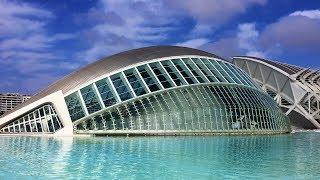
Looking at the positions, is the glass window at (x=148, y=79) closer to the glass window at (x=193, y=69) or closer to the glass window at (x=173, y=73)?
the glass window at (x=173, y=73)

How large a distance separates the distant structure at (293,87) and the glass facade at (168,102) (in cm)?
4542

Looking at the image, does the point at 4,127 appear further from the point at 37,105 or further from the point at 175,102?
the point at 175,102

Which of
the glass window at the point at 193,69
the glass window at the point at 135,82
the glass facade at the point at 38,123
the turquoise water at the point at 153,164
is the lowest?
the turquoise water at the point at 153,164

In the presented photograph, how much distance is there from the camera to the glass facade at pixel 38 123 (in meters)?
42.6

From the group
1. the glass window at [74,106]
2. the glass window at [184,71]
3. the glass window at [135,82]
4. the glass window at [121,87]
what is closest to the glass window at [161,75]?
the glass window at [184,71]

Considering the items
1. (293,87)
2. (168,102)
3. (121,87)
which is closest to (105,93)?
(121,87)

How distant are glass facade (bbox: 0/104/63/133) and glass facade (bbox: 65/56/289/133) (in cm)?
200

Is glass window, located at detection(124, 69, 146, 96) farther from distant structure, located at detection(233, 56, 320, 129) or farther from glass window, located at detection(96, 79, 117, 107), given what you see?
distant structure, located at detection(233, 56, 320, 129)

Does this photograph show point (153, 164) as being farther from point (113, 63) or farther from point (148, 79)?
point (113, 63)

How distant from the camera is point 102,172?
17.2 m

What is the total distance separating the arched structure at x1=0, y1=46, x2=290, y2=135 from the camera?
41.2m

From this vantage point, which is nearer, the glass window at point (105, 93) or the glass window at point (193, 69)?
the glass window at point (105, 93)

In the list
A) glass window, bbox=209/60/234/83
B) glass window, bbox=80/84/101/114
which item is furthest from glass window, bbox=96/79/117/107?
glass window, bbox=209/60/234/83

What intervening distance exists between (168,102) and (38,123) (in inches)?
454
